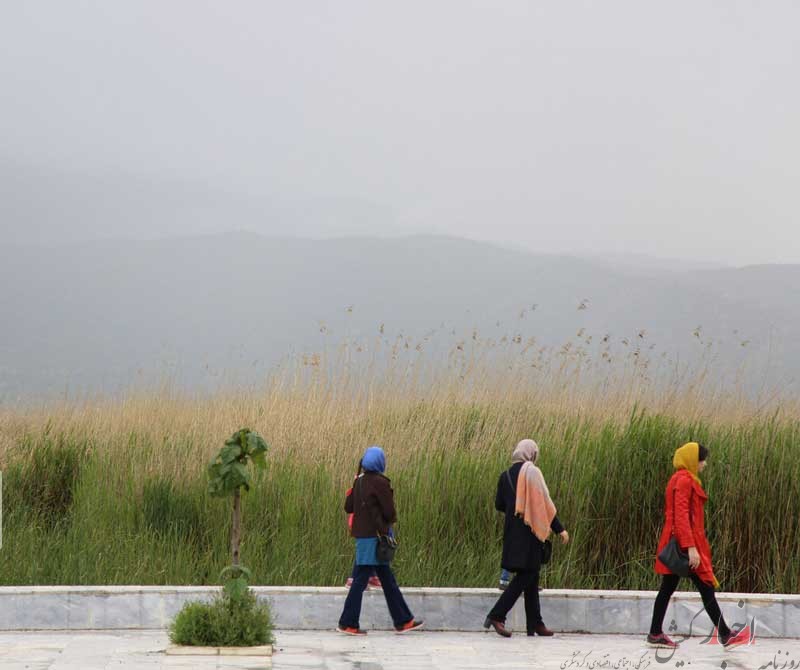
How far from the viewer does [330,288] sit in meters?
118

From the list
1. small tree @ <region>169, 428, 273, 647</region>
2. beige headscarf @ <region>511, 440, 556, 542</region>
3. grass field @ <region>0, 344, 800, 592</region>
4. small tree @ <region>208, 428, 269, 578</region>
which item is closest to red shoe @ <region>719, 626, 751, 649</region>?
beige headscarf @ <region>511, 440, 556, 542</region>

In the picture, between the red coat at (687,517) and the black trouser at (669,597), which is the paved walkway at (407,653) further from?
the red coat at (687,517)

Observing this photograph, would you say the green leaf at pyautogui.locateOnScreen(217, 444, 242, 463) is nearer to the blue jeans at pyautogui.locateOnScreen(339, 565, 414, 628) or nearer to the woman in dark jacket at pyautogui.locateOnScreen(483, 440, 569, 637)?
the blue jeans at pyautogui.locateOnScreen(339, 565, 414, 628)

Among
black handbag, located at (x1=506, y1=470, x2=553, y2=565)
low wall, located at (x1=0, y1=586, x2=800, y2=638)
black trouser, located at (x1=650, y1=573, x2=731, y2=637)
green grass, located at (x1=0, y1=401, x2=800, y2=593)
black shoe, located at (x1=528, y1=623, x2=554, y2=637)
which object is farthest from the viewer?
green grass, located at (x1=0, y1=401, x2=800, y2=593)

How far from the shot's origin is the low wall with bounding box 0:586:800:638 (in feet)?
29.8

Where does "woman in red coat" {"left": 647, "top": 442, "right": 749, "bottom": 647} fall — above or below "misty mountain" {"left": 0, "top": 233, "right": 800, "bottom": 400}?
below

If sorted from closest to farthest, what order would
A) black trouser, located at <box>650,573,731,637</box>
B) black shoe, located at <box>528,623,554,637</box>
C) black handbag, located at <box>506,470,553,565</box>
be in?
black trouser, located at <box>650,573,731,637</box> → black handbag, located at <box>506,470,553,565</box> → black shoe, located at <box>528,623,554,637</box>

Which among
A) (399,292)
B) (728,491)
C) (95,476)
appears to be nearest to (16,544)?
(95,476)

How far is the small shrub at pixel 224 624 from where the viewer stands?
8109mm

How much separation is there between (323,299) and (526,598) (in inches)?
4196

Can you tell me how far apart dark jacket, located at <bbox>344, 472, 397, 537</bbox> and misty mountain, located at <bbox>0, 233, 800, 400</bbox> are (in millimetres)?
78276

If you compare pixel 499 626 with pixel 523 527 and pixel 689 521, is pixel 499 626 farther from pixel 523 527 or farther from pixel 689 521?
pixel 689 521

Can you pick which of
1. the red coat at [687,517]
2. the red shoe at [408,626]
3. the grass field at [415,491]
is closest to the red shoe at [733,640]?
the red coat at [687,517]

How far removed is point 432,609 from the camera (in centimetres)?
930
